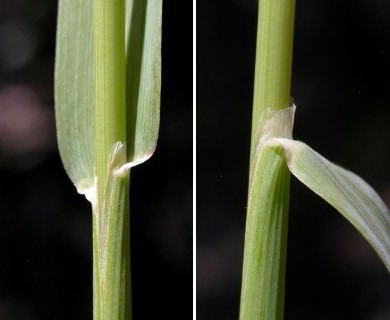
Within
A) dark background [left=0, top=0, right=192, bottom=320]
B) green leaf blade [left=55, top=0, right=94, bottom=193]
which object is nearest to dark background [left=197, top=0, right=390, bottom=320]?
dark background [left=0, top=0, right=192, bottom=320]

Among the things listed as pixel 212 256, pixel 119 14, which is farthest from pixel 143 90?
pixel 212 256

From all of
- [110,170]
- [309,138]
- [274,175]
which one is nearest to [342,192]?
[274,175]

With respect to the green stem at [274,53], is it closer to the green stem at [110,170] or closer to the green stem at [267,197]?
the green stem at [267,197]

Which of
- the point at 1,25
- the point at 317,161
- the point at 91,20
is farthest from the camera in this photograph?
the point at 1,25

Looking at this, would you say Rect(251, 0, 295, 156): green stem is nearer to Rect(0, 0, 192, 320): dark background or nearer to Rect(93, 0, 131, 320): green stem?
Rect(93, 0, 131, 320): green stem

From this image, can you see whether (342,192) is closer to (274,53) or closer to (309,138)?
(274,53)

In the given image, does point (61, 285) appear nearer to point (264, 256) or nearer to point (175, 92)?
point (175, 92)
